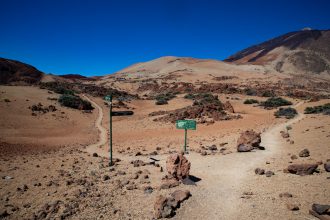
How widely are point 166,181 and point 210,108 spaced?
20304 millimetres

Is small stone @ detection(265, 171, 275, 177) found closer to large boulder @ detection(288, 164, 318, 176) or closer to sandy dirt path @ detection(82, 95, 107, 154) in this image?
large boulder @ detection(288, 164, 318, 176)

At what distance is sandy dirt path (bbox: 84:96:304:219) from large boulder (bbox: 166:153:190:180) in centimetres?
62

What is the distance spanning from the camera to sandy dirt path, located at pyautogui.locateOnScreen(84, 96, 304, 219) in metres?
6.93

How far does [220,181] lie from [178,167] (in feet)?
4.99

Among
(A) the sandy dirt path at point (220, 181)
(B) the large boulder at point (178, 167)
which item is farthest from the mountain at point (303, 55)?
(B) the large boulder at point (178, 167)

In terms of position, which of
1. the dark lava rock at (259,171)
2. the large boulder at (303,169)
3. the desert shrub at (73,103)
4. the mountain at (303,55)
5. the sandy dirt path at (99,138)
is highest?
the mountain at (303,55)

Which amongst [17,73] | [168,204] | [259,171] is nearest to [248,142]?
[259,171]

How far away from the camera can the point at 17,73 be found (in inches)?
2539

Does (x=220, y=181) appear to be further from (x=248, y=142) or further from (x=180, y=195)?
(x=248, y=142)

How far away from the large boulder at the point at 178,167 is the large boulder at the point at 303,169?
3625mm

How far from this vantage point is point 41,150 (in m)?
16.3

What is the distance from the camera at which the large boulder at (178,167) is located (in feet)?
→ 29.9

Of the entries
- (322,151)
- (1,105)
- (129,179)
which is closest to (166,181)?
(129,179)

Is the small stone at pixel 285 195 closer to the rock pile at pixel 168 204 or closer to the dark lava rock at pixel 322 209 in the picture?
the dark lava rock at pixel 322 209
